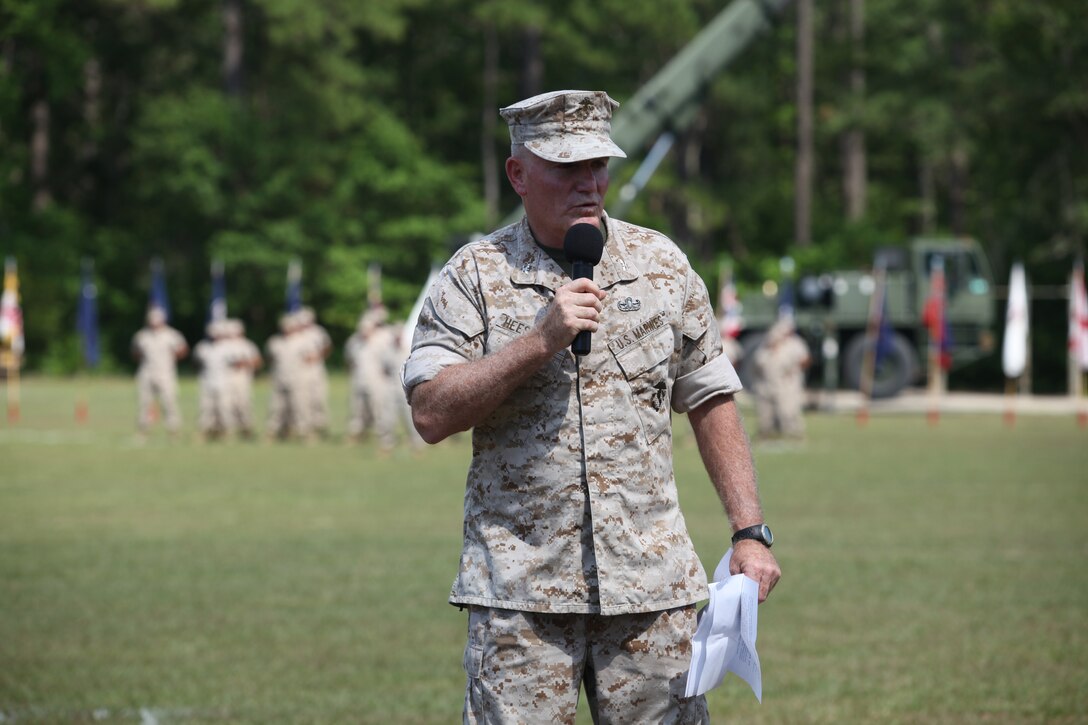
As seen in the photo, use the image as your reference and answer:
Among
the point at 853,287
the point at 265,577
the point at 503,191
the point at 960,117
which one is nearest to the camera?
the point at 265,577

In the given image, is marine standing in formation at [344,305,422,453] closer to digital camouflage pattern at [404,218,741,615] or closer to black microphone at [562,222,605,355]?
digital camouflage pattern at [404,218,741,615]

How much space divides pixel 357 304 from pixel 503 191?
9165mm

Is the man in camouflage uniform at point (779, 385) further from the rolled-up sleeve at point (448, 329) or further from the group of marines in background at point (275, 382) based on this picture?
the rolled-up sleeve at point (448, 329)

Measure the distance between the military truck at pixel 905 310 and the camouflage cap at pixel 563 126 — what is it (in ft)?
107

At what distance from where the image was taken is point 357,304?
Answer: 51.5m

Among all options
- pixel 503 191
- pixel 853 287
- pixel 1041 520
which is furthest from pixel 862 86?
pixel 1041 520

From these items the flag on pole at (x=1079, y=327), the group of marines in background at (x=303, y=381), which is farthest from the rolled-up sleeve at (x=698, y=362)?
the flag on pole at (x=1079, y=327)

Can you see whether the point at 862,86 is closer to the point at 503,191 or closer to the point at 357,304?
the point at 503,191

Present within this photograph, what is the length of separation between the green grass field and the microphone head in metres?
4.05

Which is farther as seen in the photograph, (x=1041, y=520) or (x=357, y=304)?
(x=357, y=304)

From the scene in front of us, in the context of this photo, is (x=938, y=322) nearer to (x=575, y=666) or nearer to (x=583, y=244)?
(x=575, y=666)

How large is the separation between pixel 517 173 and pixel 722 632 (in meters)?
1.20

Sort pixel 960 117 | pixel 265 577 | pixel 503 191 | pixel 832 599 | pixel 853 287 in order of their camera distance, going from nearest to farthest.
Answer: pixel 832 599 → pixel 265 577 → pixel 853 287 → pixel 960 117 → pixel 503 191

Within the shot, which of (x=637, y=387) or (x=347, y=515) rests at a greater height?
(x=637, y=387)
